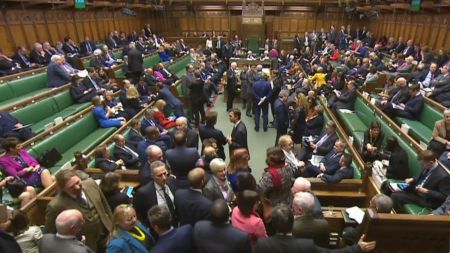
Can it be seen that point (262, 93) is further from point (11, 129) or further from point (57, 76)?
point (11, 129)

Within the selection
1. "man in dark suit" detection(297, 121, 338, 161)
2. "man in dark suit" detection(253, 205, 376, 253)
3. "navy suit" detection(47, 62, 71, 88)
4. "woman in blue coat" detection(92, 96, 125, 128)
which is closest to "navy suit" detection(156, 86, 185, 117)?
"woman in blue coat" detection(92, 96, 125, 128)

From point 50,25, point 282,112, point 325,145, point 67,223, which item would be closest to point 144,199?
point 67,223

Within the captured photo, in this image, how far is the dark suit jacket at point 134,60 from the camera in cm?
825

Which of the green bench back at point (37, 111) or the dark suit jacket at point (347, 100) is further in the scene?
the dark suit jacket at point (347, 100)

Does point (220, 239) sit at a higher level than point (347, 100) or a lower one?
higher

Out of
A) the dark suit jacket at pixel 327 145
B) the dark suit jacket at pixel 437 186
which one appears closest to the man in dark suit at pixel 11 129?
the dark suit jacket at pixel 327 145

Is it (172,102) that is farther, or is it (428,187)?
(172,102)

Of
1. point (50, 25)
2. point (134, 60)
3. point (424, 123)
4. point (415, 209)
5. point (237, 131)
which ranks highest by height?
point (50, 25)

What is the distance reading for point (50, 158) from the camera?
14.4 feet

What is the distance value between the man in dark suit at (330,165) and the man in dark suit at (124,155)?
2435 millimetres

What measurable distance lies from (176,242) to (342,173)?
246 cm

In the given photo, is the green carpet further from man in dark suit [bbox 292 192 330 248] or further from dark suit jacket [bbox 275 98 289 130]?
man in dark suit [bbox 292 192 330 248]

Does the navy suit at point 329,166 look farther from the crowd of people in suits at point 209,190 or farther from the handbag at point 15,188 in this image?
the handbag at point 15,188

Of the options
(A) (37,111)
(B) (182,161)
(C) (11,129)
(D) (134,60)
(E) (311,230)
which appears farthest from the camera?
(D) (134,60)
